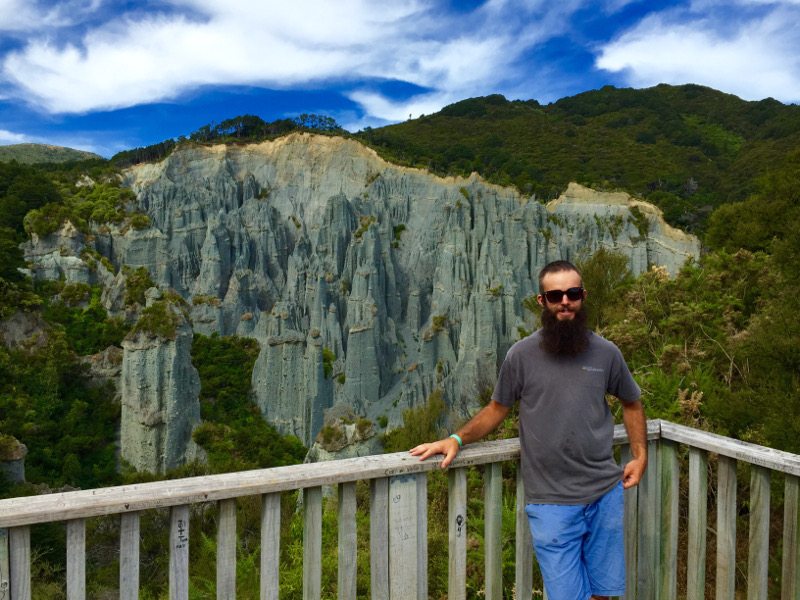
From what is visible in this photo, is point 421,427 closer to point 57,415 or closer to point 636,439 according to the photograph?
point 636,439

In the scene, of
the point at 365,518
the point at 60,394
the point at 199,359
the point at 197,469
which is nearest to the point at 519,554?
the point at 365,518

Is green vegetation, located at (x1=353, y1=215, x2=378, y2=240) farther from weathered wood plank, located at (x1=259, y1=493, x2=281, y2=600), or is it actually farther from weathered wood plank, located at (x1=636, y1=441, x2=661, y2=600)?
weathered wood plank, located at (x1=259, y1=493, x2=281, y2=600)

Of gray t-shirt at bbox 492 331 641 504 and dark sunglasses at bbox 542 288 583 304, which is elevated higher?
dark sunglasses at bbox 542 288 583 304

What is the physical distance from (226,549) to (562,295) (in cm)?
178

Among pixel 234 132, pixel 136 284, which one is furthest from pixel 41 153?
pixel 136 284

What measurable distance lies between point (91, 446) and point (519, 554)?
32313mm

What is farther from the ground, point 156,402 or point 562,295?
point 562,295

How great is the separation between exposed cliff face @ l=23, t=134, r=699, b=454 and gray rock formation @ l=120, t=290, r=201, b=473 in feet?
0.87

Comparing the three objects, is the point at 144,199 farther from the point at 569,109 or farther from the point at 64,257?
the point at 569,109

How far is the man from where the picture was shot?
8.35 feet

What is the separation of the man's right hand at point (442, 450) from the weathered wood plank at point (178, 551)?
38.5 inches

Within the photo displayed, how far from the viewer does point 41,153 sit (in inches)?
4528

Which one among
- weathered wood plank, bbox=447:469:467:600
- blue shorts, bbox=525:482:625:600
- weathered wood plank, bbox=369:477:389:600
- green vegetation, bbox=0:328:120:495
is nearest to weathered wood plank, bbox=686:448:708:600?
blue shorts, bbox=525:482:625:600

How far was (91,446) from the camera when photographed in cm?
2991
